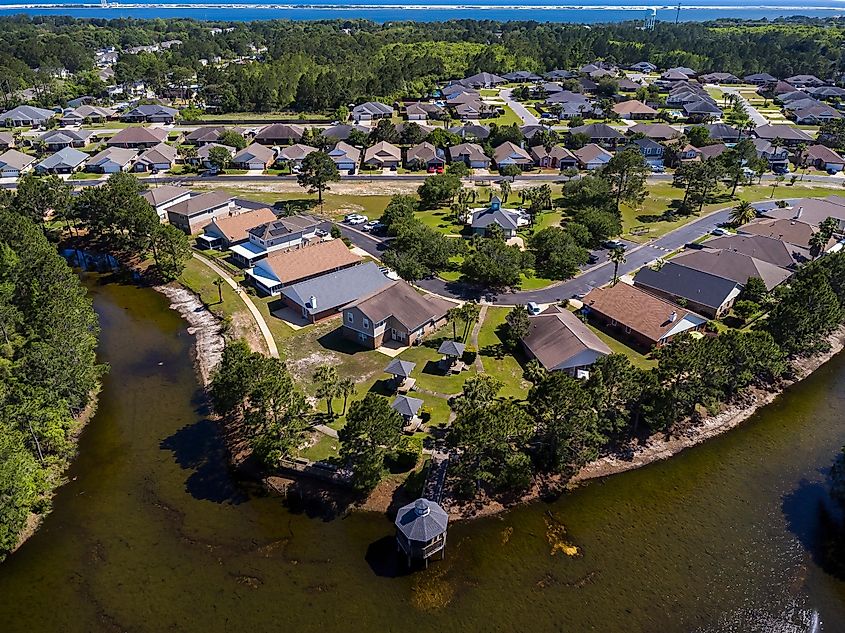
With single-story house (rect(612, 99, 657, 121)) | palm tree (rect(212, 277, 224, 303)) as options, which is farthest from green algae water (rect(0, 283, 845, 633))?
single-story house (rect(612, 99, 657, 121))

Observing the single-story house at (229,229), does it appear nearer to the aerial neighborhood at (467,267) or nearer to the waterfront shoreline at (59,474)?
A: the aerial neighborhood at (467,267)

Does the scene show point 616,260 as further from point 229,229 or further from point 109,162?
point 109,162

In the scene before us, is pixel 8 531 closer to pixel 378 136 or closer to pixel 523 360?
pixel 523 360

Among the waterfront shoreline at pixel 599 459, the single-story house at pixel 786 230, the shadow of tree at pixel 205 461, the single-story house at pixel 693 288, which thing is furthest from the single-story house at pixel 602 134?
the shadow of tree at pixel 205 461

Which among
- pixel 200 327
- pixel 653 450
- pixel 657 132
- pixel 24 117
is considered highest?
pixel 24 117

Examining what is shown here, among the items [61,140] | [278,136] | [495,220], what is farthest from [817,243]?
[61,140]
